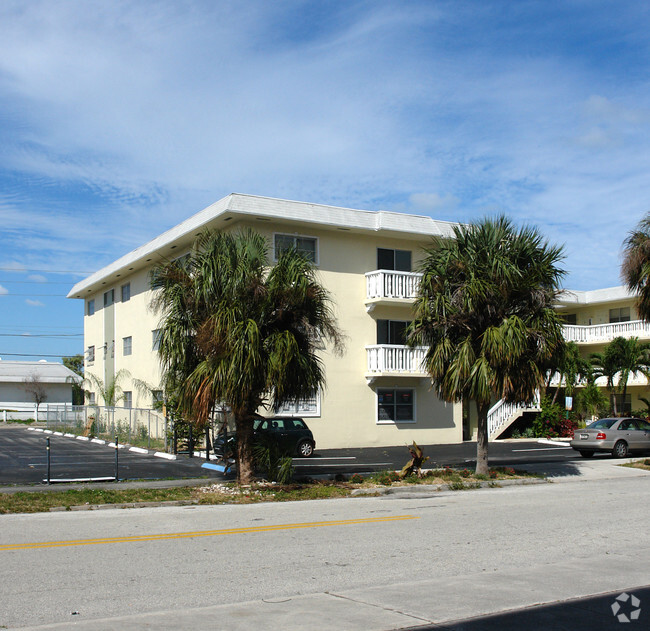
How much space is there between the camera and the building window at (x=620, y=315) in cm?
4500

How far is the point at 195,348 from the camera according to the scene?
55.5 ft

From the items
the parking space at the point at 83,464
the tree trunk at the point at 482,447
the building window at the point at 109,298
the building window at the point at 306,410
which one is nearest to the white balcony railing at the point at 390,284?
the building window at the point at 306,410

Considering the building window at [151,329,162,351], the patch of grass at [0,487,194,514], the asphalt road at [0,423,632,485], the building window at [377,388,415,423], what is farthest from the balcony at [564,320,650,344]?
the patch of grass at [0,487,194,514]

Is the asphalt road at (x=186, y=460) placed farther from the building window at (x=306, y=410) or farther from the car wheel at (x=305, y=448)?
the building window at (x=306, y=410)

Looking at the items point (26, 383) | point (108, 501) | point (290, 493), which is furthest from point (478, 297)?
point (26, 383)

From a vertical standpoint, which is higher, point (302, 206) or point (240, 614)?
point (302, 206)

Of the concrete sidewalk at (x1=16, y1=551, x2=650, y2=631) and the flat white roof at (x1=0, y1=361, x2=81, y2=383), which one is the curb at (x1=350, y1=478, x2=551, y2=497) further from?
the flat white roof at (x1=0, y1=361, x2=81, y2=383)

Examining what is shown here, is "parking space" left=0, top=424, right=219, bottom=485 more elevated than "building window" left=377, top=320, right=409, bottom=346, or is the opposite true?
"building window" left=377, top=320, right=409, bottom=346

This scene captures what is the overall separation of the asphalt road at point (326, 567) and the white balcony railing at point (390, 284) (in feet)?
52.7

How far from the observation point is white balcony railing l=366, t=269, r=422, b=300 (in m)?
29.9

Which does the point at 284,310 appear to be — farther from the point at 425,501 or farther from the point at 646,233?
the point at 646,233

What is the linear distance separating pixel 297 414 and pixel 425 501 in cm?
1331

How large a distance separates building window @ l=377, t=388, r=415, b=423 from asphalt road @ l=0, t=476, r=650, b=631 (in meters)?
16.3

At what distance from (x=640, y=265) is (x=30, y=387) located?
160 feet
